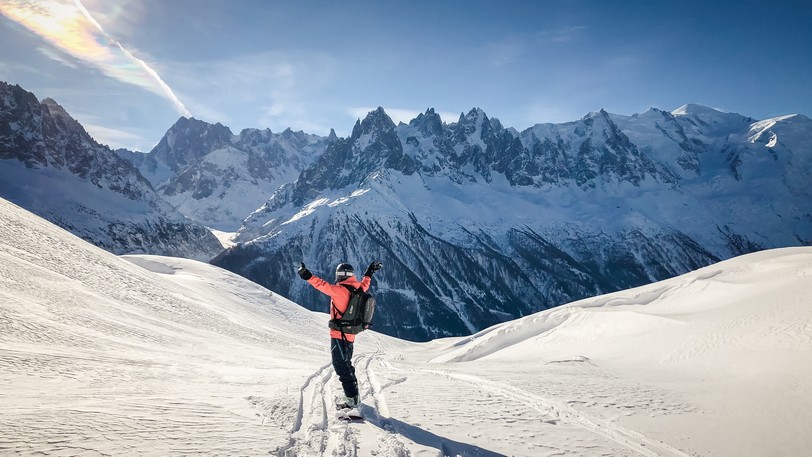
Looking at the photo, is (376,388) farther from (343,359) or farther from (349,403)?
(343,359)

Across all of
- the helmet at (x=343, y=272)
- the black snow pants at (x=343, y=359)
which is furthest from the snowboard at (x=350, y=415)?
the helmet at (x=343, y=272)

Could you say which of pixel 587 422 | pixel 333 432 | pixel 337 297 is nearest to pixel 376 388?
pixel 337 297

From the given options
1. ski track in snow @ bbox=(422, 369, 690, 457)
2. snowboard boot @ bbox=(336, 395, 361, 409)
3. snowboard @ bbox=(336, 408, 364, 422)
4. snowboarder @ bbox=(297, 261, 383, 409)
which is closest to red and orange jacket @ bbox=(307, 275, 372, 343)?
snowboarder @ bbox=(297, 261, 383, 409)

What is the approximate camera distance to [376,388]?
1148cm

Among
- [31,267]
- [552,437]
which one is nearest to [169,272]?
[31,267]

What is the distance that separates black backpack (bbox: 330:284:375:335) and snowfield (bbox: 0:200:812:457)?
175 cm

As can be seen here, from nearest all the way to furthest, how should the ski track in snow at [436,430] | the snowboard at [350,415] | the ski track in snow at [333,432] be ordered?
the ski track in snow at [333,432] → the ski track in snow at [436,430] → the snowboard at [350,415]

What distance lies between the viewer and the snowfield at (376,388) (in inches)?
260

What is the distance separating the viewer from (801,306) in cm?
1720

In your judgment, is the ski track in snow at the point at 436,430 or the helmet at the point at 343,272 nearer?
the ski track in snow at the point at 436,430

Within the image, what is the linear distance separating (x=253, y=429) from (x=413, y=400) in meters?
4.26

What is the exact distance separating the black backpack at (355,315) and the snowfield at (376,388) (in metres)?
1.75

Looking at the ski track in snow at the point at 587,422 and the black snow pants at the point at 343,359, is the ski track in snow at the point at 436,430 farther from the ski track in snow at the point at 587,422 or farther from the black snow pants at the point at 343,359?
the black snow pants at the point at 343,359

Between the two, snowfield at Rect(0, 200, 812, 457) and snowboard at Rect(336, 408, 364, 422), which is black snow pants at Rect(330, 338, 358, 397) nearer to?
snowboard at Rect(336, 408, 364, 422)
